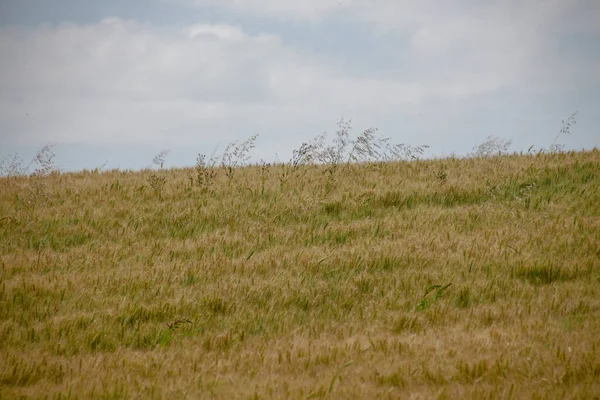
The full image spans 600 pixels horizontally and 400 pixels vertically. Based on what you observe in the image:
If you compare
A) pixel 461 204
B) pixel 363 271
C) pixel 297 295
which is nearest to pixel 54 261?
pixel 297 295

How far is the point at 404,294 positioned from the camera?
19.1 ft

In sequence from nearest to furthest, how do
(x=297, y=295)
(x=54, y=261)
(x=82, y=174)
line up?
(x=297, y=295) < (x=54, y=261) < (x=82, y=174)

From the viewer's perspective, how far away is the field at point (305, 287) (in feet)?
13.4

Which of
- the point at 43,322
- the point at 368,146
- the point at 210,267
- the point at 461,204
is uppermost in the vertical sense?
the point at 368,146

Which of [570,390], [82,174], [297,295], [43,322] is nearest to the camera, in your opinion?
[570,390]

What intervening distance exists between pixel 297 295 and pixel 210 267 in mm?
1336

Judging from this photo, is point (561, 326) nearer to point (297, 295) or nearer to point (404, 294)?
point (404, 294)

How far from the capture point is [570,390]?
3.66 metres

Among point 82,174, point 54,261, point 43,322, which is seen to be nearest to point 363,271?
point 43,322

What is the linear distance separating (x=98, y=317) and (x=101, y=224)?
10.7ft

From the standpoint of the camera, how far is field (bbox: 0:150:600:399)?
4074mm

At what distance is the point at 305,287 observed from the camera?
6012 mm

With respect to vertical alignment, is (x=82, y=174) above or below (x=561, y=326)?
above

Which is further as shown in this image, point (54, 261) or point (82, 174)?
point (82, 174)
